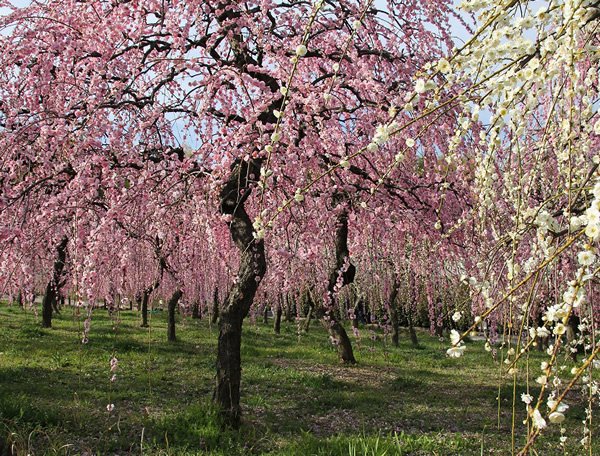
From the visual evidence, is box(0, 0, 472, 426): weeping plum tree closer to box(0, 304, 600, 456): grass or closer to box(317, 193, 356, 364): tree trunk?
box(0, 304, 600, 456): grass

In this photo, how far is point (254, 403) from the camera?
22.8 ft

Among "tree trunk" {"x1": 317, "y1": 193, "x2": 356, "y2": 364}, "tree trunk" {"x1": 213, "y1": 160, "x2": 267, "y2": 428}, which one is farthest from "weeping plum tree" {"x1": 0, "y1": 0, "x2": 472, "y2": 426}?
"tree trunk" {"x1": 317, "y1": 193, "x2": 356, "y2": 364}

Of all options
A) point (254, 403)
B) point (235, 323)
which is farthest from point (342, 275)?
point (235, 323)

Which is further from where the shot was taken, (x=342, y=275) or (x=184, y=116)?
(x=342, y=275)

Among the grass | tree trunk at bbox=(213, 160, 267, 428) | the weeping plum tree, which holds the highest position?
the weeping plum tree

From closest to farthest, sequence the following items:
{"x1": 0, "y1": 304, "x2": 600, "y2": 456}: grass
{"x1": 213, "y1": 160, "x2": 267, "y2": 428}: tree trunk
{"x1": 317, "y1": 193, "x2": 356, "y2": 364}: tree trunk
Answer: {"x1": 0, "y1": 304, "x2": 600, "y2": 456}: grass < {"x1": 213, "y1": 160, "x2": 267, "y2": 428}: tree trunk < {"x1": 317, "y1": 193, "x2": 356, "y2": 364}: tree trunk

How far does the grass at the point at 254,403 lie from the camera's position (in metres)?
4.98

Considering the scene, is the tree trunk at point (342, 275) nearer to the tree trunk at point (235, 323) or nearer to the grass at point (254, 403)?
the grass at point (254, 403)

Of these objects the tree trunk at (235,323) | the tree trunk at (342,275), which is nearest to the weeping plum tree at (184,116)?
the tree trunk at (235,323)

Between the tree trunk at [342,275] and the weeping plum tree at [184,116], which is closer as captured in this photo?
the weeping plum tree at [184,116]

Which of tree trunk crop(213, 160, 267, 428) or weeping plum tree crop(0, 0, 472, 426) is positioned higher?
weeping plum tree crop(0, 0, 472, 426)

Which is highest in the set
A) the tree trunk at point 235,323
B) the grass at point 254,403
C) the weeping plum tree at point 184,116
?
the weeping plum tree at point 184,116

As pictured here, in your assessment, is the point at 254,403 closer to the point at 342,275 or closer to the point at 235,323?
the point at 235,323

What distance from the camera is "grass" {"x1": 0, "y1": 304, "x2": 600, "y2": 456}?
4977 mm
